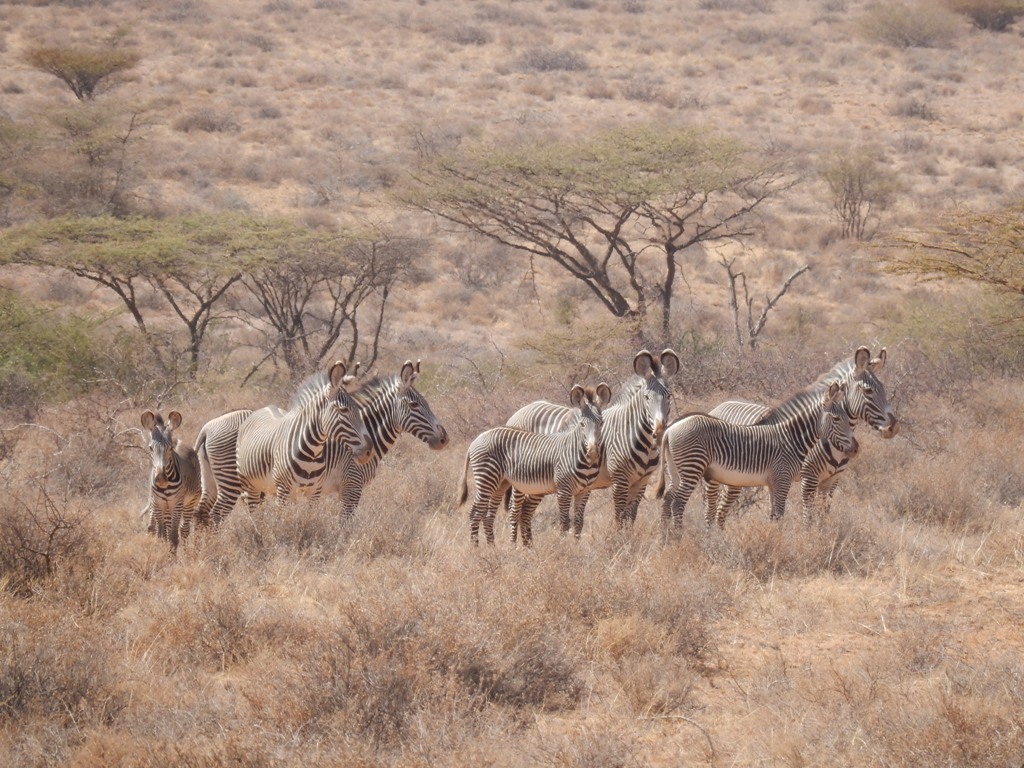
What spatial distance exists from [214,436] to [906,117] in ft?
115

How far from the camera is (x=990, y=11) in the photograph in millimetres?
49156

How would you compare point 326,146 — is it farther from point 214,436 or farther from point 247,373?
point 214,436

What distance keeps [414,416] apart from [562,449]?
1.38 metres

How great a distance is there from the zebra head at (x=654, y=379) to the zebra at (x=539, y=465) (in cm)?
32

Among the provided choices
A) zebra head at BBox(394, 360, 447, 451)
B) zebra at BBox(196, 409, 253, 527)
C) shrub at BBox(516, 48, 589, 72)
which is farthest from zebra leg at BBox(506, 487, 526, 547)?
shrub at BBox(516, 48, 589, 72)

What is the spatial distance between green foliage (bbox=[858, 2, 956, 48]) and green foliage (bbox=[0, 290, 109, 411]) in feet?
133

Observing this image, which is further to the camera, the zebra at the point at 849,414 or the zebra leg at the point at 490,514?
the zebra at the point at 849,414

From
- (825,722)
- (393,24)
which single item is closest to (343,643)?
(825,722)

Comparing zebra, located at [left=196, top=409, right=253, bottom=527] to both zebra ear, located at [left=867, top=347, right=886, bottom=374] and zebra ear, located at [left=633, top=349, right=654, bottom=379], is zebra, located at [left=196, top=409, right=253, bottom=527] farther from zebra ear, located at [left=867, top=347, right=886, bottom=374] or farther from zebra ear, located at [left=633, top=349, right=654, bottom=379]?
zebra ear, located at [left=867, top=347, right=886, bottom=374]

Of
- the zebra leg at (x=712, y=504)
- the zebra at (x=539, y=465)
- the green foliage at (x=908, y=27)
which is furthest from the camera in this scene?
the green foliage at (x=908, y=27)

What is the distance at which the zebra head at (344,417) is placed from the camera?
8648 millimetres

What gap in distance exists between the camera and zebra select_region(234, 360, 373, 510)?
28.5ft

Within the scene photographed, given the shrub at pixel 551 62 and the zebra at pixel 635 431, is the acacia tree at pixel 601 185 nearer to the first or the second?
the zebra at pixel 635 431

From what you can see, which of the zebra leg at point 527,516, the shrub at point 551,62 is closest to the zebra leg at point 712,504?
the zebra leg at point 527,516
